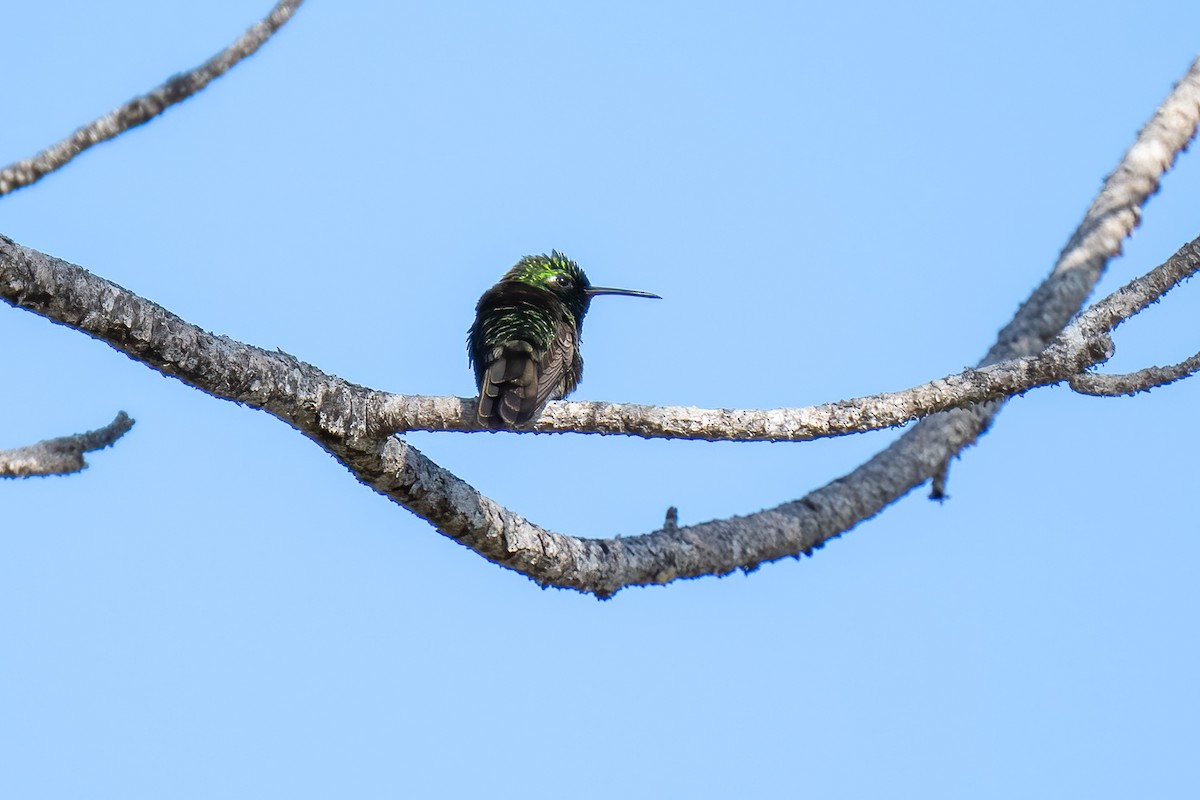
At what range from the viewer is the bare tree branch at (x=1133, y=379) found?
13.9ft

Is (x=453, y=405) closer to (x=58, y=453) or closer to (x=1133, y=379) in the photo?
(x=58, y=453)

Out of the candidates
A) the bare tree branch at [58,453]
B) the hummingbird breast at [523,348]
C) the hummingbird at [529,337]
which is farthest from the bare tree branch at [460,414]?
the bare tree branch at [58,453]

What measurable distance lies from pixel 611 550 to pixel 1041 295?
3.88 metres

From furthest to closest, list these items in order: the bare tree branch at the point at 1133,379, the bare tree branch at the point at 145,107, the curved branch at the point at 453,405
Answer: the bare tree branch at the point at 145,107 → the bare tree branch at the point at 1133,379 → the curved branch at the point at 453,405

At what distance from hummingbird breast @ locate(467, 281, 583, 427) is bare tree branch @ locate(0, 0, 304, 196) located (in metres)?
1.76

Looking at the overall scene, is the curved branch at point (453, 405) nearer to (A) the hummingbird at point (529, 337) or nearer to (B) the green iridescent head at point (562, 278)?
(A) the hummingbird at point (529, 337)

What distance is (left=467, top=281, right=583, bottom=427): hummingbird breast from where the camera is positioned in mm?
5219

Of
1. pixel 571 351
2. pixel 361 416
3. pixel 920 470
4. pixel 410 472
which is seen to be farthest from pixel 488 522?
pixel 920 470

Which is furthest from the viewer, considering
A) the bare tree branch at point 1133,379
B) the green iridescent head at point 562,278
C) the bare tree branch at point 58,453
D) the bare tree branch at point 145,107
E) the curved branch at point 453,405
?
the green iridescent head at point 562,278

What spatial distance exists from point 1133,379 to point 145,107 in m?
4.34

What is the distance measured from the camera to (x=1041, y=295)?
7465mm

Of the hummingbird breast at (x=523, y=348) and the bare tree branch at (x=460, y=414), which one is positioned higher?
the hummingbird breast at (x=523, y=348)

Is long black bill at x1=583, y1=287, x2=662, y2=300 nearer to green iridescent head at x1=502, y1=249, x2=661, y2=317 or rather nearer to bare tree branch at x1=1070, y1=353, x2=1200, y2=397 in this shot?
green iridescent head at x1=502, y1=249, x2=661, y2=317

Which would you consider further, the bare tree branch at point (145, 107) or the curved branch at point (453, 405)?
the bare tree branch at point (145, 107)
